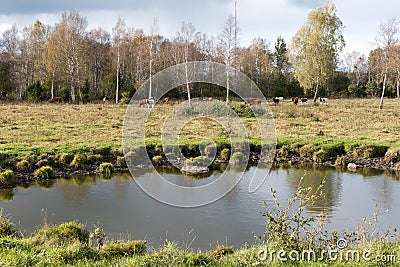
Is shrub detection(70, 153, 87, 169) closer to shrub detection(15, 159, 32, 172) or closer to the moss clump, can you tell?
the moss clump

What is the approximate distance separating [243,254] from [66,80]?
35.7m

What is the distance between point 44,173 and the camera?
46.8ft

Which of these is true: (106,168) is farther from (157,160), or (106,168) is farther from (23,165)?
(23,165)

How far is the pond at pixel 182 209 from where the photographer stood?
30.2ft

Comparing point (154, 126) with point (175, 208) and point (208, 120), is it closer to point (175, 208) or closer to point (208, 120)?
point (208, 120)

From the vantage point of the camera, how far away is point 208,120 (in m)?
24.7

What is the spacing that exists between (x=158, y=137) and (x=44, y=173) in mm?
6854

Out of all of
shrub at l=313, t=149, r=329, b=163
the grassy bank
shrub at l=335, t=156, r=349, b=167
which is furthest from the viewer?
shrub at l=313, t=149, r=329, b=163

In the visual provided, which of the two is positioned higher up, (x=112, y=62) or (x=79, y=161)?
(x=112, y=62)

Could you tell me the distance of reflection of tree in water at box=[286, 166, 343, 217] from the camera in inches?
446

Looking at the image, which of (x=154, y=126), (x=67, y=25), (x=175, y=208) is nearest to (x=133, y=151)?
(x=154, y=126)

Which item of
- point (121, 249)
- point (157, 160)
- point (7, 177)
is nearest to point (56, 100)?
point (157, 160)

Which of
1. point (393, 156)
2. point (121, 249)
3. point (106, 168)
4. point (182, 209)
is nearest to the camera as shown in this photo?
point (121, 249)

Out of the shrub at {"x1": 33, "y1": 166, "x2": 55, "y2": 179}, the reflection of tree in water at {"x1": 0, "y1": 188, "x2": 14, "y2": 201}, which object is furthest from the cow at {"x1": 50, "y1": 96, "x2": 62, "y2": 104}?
the reflection of tree in water at {"x1": 0, "y1": 188, "x2": 14, "y2": 201}
